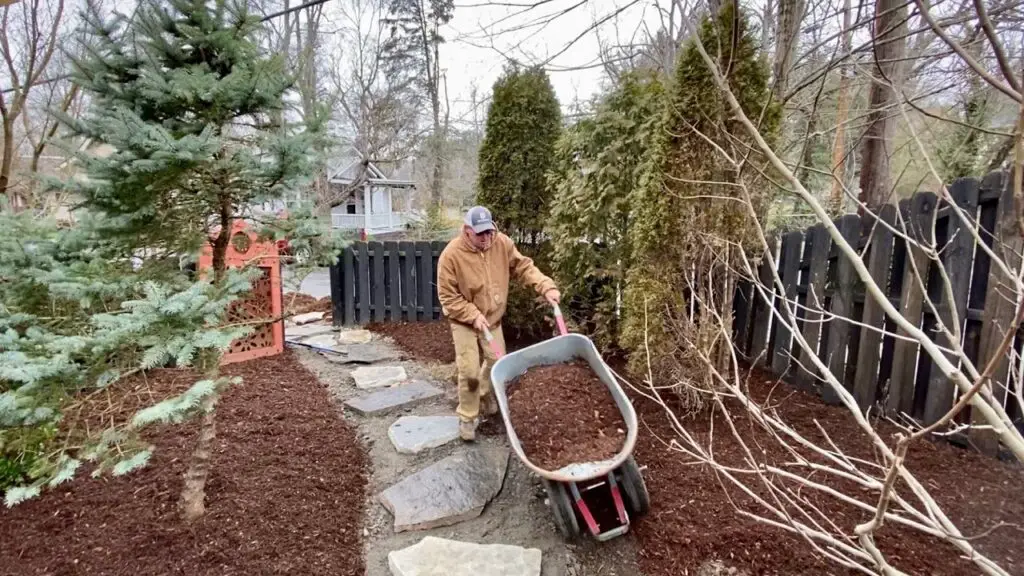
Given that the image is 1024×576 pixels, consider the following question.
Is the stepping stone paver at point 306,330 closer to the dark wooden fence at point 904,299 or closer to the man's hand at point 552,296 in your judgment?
the man's hand at point 552,296

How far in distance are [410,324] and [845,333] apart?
455 centimetres

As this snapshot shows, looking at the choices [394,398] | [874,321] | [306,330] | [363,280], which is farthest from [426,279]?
[874,321]

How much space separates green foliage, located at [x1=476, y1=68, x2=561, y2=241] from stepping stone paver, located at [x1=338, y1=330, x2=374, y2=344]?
208 cm

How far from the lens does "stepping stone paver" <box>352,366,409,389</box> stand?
429 centimetres

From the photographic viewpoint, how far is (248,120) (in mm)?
2234

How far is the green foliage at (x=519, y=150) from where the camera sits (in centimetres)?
510

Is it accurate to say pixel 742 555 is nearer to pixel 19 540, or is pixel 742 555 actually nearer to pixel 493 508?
pixel 493 508

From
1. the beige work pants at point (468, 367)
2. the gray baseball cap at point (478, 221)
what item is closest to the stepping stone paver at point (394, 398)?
the beige work pants at point (468, 367)

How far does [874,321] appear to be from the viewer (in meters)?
3.07

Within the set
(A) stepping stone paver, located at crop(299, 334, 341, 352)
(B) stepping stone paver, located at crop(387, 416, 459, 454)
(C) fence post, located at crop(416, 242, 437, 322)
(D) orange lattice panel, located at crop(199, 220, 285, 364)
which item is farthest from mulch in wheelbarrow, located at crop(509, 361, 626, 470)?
(C) fence post, located at crop(416, 242, 437, 322)

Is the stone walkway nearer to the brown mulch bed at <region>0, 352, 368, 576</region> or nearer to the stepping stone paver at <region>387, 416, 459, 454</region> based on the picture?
the stepping stone paver at <region>387, 416, 459, 454</region>

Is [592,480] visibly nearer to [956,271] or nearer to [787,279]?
[956,271]

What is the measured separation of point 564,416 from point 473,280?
1213 mm

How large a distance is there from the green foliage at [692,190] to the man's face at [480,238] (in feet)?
3.18
